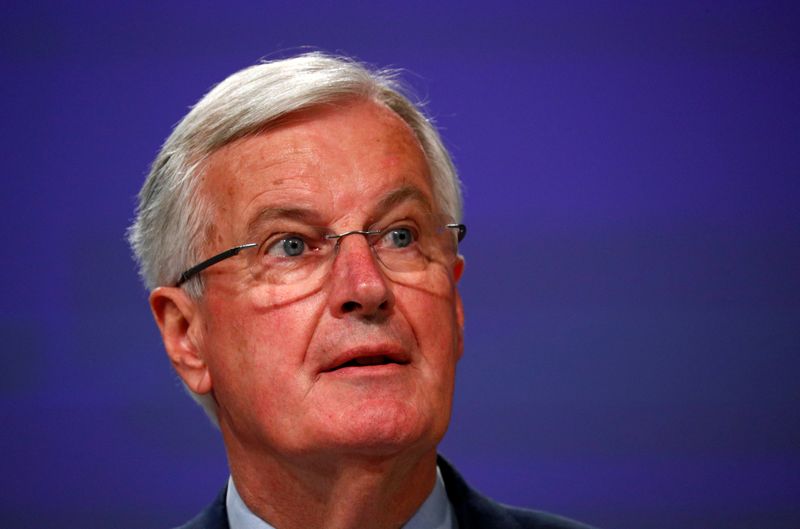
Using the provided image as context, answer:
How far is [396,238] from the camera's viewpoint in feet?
7.23

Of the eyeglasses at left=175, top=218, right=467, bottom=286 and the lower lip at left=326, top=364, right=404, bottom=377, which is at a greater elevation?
the eyeglasses at left=175, top=218, right=467, bottom=286

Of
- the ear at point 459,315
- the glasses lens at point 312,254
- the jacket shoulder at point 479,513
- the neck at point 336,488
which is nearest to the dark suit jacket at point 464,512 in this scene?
the jacket shoulder at point 479,513

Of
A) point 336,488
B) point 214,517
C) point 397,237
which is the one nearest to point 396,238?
point 397,237

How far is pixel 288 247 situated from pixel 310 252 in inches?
1.9

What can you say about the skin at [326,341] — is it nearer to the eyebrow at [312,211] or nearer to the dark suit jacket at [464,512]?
the eyebrow at [312,211]

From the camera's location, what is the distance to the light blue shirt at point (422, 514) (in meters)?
2.23

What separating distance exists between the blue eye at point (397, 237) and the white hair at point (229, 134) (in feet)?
0.65

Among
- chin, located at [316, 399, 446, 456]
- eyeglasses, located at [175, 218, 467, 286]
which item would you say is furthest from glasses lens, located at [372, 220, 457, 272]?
chin, located at [316, 399, 446, 456]

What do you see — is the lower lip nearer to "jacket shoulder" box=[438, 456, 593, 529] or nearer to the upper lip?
the upper lip

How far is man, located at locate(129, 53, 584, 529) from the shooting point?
2.02 m

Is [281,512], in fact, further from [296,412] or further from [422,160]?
[422,160]

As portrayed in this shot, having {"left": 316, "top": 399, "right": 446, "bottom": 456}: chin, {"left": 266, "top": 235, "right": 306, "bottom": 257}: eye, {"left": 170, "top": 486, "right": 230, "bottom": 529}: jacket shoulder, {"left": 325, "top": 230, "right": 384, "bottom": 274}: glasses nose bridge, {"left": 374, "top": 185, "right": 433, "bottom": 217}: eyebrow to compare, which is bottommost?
{"left": 170, "top": 486, "right": 230, "bottom": 529}: jacket shoulder

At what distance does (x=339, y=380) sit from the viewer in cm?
199

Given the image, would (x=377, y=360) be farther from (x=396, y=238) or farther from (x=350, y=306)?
(x=396, y=238)
